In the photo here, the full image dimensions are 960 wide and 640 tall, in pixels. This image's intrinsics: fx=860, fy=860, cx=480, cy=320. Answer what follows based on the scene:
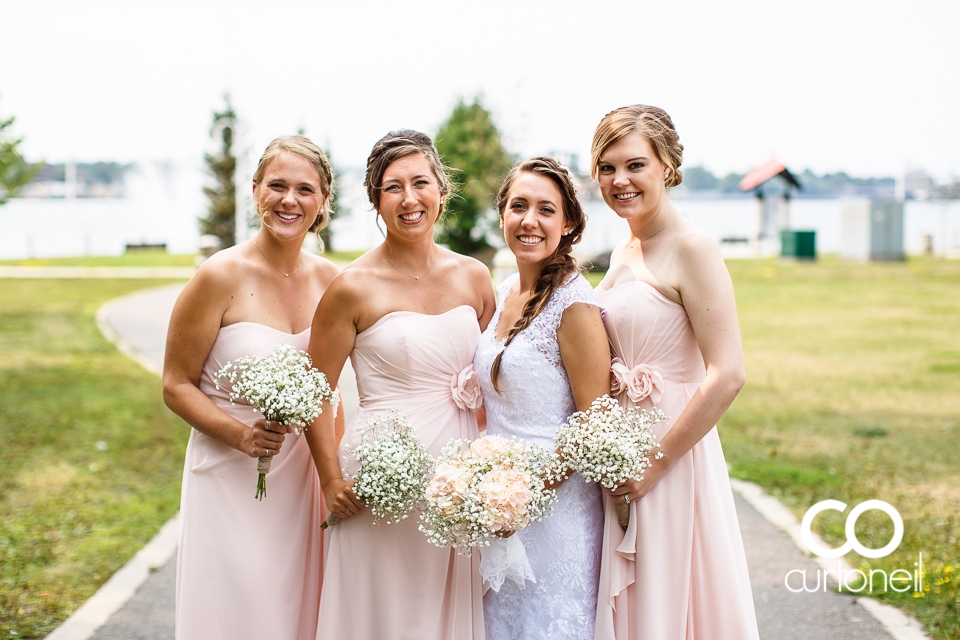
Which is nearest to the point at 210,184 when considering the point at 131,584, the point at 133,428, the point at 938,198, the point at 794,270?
the point at 794,270

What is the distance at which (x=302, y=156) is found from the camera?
13.3ft

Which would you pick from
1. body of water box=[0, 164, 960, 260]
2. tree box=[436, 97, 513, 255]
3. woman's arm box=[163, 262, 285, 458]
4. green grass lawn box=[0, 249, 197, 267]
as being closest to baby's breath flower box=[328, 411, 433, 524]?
woman's arm box=[163, 262, 285, 458]

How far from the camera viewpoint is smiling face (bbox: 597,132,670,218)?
3818mm

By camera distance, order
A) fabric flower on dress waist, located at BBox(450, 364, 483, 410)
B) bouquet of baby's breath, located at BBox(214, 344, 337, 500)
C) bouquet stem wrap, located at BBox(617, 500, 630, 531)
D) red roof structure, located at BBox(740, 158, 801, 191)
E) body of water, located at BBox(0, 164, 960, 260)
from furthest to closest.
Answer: body of water, located at BBox(0, 164, 960, 260) < red roof structure, located at BBox(740, 158, 801, 191) < fabric flower on dress waist, located at BBox(450, 364, 483, 410) < bouquet stem wrap, located at BBox(617, 500, 630, 531) < bouquet of baby's breath, located at BBox(214, 344, 337, 500)

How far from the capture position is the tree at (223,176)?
49.9 meters

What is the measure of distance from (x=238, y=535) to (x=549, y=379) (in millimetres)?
1643

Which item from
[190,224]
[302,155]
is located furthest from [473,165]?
[190,224]

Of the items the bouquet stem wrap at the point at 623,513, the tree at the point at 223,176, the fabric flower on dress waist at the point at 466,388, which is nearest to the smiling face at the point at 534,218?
the fabric flower on dress waist at the point at 466,388

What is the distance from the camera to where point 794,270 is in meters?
33.6

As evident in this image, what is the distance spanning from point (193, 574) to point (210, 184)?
53223 millimetres

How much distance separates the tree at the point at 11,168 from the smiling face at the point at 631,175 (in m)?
12.2

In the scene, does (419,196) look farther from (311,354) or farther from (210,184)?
(210,184)

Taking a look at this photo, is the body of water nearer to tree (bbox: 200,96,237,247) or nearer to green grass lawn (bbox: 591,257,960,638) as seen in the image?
tree (bbox: 200,96,237,247)

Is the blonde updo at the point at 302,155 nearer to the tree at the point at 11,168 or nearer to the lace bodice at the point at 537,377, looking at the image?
the lace bodice at the point at 537,377
